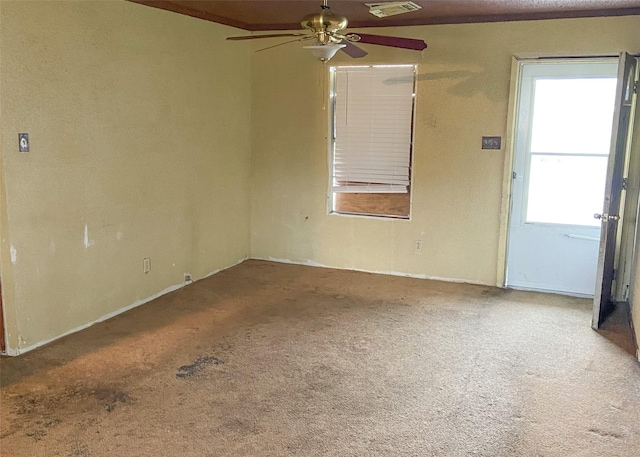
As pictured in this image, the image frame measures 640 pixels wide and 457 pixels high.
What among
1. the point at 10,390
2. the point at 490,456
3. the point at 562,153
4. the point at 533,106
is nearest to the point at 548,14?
the point at 533,106

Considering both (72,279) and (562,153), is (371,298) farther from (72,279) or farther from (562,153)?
(72,279)

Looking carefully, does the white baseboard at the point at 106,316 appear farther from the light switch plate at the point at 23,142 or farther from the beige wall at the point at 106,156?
the light switch plate at the point at 23,142

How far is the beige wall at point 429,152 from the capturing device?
474 cm

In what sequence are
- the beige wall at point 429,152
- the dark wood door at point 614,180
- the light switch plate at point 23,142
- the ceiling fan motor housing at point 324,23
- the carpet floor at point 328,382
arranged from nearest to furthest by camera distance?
the carpet floor at point 328,382, the ceiling fan motor housing at point 324,23, the light switch plate at point 23,142, the dark wood door at point 614,180, the beige wall at point 429,152

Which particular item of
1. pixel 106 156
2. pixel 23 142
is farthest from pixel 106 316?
pixel 23 142

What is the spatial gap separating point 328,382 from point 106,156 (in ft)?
7.49

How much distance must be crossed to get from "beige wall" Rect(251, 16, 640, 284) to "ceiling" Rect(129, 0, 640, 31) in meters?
0.09

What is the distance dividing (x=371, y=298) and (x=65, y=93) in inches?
111

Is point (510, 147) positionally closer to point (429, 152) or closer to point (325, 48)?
point (429, 152)

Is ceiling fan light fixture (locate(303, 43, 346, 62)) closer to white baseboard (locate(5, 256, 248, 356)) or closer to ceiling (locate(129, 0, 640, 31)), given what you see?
ceiling (locate(129, 0, 640, 31))

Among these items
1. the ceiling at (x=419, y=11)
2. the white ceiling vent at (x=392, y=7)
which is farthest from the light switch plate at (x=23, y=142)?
the white ceiling vent at (x=392, y=7)

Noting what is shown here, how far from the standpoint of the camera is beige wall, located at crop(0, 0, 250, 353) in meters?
3.40

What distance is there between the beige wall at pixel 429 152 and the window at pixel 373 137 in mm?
118

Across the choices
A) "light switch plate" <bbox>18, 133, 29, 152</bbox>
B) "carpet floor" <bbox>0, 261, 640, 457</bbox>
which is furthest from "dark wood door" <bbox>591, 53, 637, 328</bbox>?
"light switch plate" <bbox>18, 133, 29, 152</bbox>
